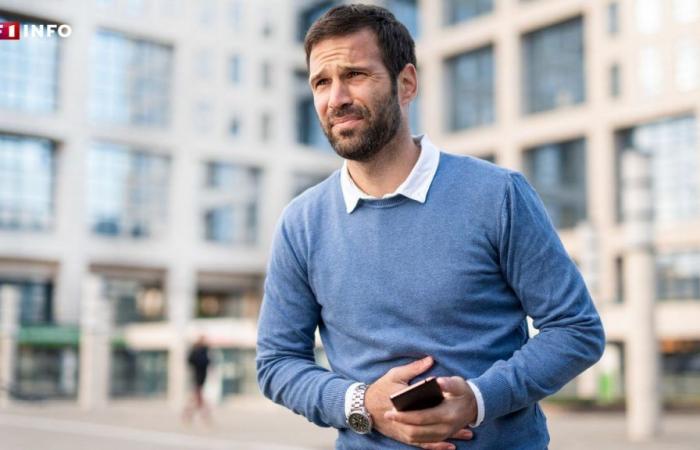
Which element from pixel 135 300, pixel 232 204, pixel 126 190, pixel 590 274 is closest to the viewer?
pixel 590 274

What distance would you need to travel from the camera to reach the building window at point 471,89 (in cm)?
5372

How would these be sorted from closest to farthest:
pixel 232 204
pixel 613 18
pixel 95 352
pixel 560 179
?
pixel 95 352 < pixel 613 18 < pixel 560 179 < pixel 232 204

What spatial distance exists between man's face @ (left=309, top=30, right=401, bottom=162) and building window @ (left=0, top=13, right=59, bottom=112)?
179ft

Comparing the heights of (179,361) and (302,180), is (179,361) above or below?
below

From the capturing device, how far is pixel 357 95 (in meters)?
2.31

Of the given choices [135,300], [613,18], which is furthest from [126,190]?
[613,18]

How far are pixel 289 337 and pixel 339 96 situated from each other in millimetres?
641

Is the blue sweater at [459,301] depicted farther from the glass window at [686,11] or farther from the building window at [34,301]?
the building window at [34,301]

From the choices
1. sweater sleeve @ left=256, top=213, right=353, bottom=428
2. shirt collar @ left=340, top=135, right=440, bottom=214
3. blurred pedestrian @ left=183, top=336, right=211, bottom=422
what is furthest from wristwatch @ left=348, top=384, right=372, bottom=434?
blurred pedestrian @ left=183, top=336, right=211, bottom=422

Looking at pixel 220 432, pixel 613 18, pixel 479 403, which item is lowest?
pixel 220 432

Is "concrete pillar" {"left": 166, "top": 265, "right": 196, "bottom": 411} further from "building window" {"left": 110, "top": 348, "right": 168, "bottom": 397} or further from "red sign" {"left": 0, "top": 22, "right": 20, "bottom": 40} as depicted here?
"red sign" {"left": 0, "top": 22, "right": 20, "bottom": 40}

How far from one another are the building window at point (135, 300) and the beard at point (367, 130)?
56.9 m

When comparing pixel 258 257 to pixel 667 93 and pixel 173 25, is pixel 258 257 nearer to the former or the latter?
pixel 173 25

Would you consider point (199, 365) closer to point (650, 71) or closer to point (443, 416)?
point (443, 416)
